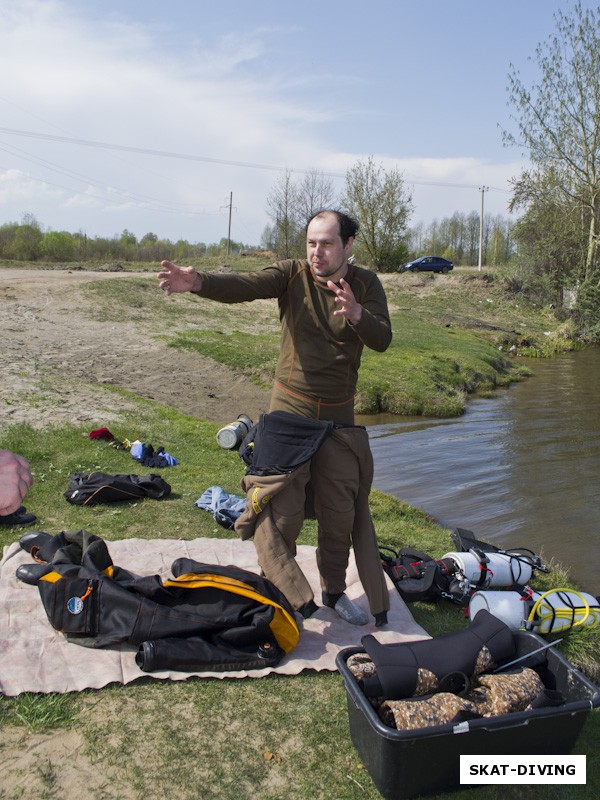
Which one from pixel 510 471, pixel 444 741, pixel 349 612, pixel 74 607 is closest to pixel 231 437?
pixel 510 471

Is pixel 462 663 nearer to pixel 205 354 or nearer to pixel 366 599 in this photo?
pixel 366 599

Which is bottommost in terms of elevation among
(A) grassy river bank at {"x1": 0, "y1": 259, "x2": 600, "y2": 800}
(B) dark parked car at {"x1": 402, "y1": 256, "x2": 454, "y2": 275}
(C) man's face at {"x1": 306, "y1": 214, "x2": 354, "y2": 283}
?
(A) grassy river bank at {"x1": 0, "y1": 259, "x2": 600, "y2": 800}

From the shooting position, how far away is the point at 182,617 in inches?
161

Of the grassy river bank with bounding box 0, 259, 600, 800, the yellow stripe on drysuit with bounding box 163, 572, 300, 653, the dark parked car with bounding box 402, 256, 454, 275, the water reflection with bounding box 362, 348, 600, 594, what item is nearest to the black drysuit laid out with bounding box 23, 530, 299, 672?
the yellow stripe on drysuit with bounding box 163, 572, 300, 653

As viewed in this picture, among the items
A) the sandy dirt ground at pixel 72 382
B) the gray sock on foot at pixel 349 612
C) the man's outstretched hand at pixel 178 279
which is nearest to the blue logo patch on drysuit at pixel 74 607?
the sandy dirt ground at pixel 72 382

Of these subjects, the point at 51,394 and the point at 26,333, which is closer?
the point at 51,394

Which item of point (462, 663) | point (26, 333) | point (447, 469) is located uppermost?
point (26, 333)

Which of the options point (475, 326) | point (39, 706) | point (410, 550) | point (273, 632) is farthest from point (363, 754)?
point (475, 326)

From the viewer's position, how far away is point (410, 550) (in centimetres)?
579

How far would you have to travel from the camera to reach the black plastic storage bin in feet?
10.0

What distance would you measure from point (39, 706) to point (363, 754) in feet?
5.27

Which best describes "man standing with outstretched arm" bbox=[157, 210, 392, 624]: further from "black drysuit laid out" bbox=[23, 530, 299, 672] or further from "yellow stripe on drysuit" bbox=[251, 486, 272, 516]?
"black drysuit laid out" bbox=[23, 530, 299, 672]

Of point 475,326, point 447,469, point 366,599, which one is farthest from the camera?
point 475,326

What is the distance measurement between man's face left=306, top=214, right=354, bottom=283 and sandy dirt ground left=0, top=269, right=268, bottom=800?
2857mm
